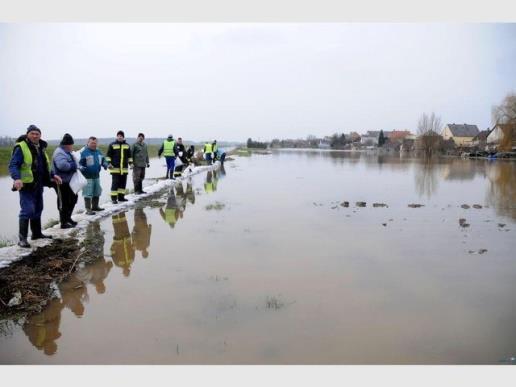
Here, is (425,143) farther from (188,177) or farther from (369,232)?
(369,232)

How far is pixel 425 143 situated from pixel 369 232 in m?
67.5

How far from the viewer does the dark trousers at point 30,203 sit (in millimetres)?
6617

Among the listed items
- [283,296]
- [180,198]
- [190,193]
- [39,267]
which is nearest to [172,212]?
[180,198]

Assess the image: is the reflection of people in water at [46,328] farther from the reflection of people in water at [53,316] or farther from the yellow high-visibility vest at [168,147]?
the yellow high-visibility vest at [168,147]

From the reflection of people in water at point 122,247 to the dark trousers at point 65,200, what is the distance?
37.2 inches

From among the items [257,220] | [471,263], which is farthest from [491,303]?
[257,220]

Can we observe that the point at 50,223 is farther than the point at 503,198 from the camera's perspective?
No

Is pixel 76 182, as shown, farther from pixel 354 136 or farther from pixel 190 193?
pixel 354 136

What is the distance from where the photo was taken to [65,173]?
7.97 meters

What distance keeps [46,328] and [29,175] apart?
10.6ft

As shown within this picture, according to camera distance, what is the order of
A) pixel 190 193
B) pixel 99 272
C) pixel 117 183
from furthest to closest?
pixel 190 193
pixel 117 183
pixel 99 272

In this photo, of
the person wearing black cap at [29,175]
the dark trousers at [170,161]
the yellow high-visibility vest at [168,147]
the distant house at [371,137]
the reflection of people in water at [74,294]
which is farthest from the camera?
the distant house at [371,137]

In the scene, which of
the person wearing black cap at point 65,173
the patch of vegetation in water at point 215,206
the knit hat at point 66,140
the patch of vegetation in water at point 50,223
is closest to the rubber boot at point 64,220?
the person wearing black cap at point 65,173

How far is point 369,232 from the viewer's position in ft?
28.0
